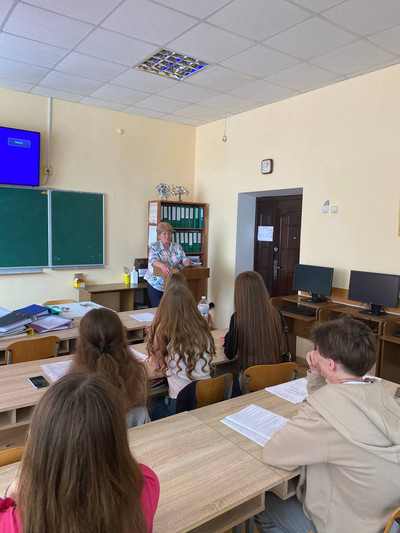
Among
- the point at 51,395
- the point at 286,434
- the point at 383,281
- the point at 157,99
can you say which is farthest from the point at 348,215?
the point at 51,395

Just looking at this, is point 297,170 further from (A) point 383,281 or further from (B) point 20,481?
(B) point 20,481

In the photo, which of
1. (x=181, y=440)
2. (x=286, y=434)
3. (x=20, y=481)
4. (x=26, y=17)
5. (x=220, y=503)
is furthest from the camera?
(x=26, y=17)

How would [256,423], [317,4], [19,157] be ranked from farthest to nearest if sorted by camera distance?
[19,157], [317,4], [256,423]

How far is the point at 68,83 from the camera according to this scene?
4484 millimetres

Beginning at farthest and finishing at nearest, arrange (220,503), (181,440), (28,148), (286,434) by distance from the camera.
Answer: (28,148) → (181,440) → (286,434) → (220,503)

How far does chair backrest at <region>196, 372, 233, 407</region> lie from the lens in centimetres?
204

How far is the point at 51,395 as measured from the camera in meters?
0.84

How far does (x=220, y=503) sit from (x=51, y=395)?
0.69 metres

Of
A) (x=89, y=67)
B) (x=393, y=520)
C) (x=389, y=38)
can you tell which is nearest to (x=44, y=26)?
(x=89, y=67)

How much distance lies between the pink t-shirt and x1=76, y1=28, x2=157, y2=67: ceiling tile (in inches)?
133

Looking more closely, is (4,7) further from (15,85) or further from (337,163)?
(337,163)

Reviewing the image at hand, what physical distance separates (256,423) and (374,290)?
2.56 meters

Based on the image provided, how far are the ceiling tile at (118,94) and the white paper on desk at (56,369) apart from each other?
342 cm

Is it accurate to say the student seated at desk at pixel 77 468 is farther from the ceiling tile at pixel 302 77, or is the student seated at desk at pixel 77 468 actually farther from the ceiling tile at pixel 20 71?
the ceiling tile at pixel 20 71
